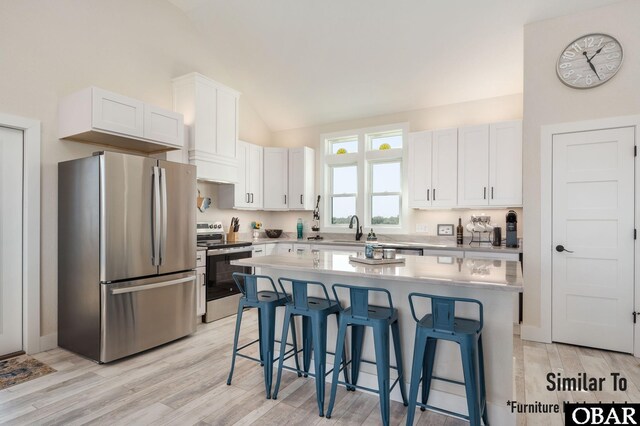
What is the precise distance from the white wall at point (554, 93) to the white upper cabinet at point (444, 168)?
3.08ft

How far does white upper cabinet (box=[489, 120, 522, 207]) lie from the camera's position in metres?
4.17

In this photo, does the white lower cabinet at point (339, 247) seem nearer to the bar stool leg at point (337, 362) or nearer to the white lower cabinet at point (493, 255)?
the white lower cabinet at point (493, 255)

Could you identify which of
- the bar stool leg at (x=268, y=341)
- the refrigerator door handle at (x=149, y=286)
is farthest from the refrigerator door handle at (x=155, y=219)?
the bar stool leg at (x=268, y=341)

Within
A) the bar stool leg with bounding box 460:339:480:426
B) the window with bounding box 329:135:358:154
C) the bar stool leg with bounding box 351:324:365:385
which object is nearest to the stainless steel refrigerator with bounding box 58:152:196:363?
the bar stool leg with bounding box 351:324:365:385

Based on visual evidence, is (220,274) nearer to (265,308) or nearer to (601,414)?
(265,308)

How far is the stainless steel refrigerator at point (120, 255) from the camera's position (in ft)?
9.91

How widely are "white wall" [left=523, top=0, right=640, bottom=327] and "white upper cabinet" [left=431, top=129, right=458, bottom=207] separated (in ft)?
3.08

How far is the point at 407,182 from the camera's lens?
5.11 m

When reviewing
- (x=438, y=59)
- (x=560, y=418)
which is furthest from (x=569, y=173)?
(x=560, y=418)

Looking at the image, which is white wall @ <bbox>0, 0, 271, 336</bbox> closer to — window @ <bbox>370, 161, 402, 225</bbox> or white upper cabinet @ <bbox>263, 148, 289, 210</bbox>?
white upper cabinet @ <bbox>263, 148, 289, 210</bbox>

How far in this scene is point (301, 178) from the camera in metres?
5.79

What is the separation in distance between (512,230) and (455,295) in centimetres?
242

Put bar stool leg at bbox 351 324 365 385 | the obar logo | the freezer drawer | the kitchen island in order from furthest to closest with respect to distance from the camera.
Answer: the freezer drawer → bar stool leg at bbox 351 324 365 385 → the obar logo → the kitchen island

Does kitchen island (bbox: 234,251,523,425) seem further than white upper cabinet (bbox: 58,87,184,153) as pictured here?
No
